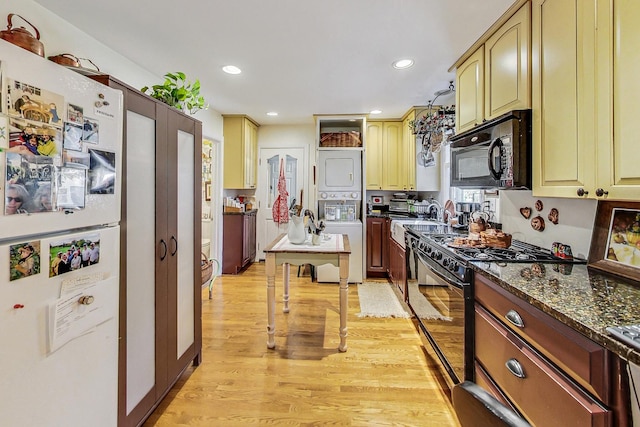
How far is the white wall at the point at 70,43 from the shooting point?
165 cm

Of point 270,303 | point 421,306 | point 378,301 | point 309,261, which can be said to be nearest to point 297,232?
point 309,261

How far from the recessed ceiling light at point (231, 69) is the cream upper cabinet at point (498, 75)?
200 cm

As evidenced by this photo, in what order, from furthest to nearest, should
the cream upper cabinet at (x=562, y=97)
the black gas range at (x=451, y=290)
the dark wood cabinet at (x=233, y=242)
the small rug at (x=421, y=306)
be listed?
1. the dark wood cabinet at (x=233, y=242)
2. the small rug at (x=421, y=306)
3. the black gas range at (x=451, y=290)
4. the cream upper cabinet at (x=562, y=97)

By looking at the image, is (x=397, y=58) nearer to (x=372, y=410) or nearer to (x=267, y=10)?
(x=267, y=10)

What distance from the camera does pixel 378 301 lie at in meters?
3.31

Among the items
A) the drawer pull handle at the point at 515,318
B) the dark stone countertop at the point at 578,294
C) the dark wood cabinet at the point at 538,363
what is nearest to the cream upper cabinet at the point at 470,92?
the dark stone countertop at the point at 578,294

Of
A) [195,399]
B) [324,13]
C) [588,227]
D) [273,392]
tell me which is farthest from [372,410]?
[324,13]

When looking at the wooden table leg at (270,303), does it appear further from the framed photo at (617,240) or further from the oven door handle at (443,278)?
the framed photo at (617,240)

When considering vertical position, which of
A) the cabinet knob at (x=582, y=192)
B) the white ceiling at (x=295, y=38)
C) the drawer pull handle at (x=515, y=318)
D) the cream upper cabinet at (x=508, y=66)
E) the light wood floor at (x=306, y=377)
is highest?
the white ceiling at (x=295, y=38)

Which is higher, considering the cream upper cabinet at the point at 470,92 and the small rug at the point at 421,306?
the cream upper cabinet at the point at 470,92

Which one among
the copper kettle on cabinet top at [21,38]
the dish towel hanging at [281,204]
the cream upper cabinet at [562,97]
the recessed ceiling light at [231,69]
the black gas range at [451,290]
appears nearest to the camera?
the copper kettle on cabinet top at [21,38]

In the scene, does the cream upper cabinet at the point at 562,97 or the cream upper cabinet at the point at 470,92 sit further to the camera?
the cream upper cabinet at the point at 470,92

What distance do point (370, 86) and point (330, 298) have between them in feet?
7.99

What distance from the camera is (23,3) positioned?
5.42 feet
